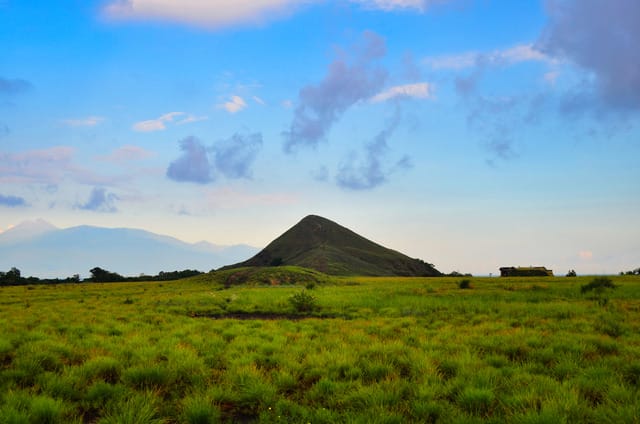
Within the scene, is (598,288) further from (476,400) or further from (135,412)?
(135,412)

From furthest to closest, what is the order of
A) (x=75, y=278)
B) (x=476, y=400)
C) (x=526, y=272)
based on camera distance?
1. (x=75, y=278)
2. (x=526, y=272)
3. (x=476, y=400)

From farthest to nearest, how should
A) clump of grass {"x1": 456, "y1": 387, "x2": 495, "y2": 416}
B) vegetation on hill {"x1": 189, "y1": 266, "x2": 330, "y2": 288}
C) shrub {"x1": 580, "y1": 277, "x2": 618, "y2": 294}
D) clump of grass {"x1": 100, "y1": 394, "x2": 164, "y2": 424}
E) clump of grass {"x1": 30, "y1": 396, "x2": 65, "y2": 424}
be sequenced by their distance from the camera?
1. vegetation on hill {"x1": 189, "y1": 266, "x2": 330, "y2": 288}
2. shrub {"x1": 580, "y1": 277, "x2": 618, "y2": 294}
3. clump of grass {"x1": 456, "y1": 387, "x2": 495, "y2": 416}
4. clump of grass {"x1": 30, "y1": 396, "x2": 65, "y2": 424}
5. clump of grass {"x1": 100, "y1": 394, "x2": 164, "y2": 424}

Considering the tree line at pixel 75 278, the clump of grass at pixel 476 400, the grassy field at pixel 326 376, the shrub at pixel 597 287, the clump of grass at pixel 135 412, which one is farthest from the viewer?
the tree line at pixel 75 278

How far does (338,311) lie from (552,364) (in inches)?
718

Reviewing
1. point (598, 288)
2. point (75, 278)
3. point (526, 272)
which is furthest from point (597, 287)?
point (75, 278)

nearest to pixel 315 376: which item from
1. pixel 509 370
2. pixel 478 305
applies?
pixel 509 370

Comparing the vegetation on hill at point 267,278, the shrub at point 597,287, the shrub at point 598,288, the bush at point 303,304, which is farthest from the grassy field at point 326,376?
the vegetation on hill at point 267,278

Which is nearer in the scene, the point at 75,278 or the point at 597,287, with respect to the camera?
the point at 597,287

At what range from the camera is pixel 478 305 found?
28781 millimetres

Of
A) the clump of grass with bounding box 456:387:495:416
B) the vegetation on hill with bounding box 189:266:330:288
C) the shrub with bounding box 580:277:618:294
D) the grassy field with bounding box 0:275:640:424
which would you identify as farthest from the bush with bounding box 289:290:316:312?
the vegetation on hill with bounding box 189:266:330:288

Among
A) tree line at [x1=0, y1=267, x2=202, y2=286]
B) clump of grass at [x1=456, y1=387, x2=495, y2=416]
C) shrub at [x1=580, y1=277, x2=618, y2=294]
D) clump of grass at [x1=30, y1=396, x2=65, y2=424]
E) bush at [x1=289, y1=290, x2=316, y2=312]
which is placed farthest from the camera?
tree line at [x1=0, y1=267, x2=202, y2=286]

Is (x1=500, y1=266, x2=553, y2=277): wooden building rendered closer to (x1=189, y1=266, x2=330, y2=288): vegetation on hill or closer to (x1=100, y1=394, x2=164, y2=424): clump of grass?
(x1=189, y1=266, x2=330, y2=288): vegetation on hill

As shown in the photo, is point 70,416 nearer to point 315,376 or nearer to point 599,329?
point 315,376

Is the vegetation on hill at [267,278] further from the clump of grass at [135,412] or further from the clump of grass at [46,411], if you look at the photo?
the clump of grass at [46,411]
